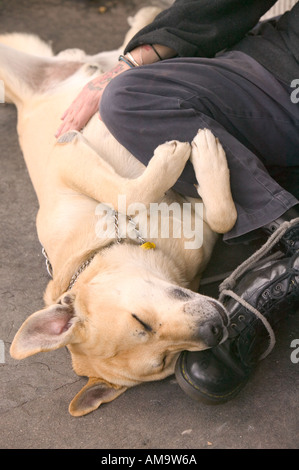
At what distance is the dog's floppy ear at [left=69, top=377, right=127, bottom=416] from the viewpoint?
2402mm

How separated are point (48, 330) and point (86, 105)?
1.27m

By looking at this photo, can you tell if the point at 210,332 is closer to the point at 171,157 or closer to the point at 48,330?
the point at 48,330

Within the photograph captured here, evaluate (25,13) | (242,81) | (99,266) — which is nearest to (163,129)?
(242,81)

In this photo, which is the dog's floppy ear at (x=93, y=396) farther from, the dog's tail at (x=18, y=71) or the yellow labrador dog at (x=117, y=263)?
the dog's tail at (x=18, y=71)

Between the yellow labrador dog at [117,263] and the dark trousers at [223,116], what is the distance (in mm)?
76

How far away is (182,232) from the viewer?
8.61 feet

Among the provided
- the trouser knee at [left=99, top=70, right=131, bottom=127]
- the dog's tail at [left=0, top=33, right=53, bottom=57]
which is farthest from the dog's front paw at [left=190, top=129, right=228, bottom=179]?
the dog's tail at [left=0, top=33, right=53, bottom=57]

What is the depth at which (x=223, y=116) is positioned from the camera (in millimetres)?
2588

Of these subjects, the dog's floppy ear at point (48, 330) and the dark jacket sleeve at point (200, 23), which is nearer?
the dog's floppy ear at point (48, 330)

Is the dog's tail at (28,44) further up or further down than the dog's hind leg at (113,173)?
further down

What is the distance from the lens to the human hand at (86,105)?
287cm

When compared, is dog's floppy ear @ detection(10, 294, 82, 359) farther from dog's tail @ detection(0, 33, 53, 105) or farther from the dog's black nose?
dog's tail @ detection(0, 33, 53, 105)

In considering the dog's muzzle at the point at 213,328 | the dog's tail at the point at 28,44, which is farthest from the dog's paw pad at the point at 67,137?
the dog's tail at the point at 28,44
